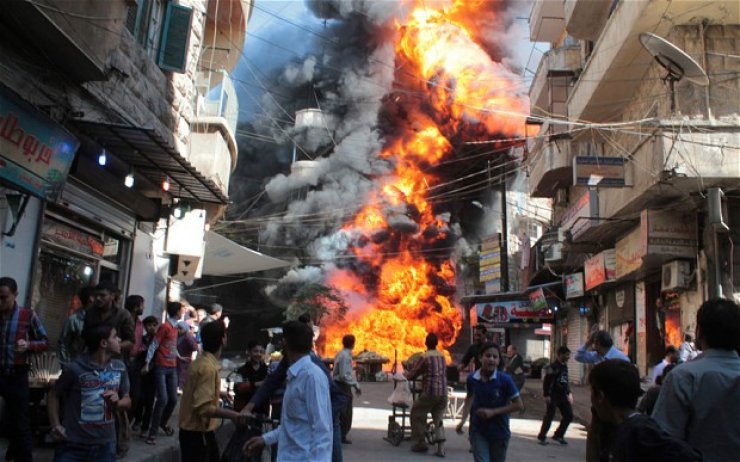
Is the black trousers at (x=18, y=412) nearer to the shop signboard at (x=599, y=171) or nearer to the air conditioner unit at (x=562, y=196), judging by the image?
the shop signboard at (x=599, y=171)

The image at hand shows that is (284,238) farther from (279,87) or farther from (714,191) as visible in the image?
(714,191)

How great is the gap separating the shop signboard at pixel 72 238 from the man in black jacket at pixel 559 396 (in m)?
7.31

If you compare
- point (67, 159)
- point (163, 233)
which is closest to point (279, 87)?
point (163, 233)

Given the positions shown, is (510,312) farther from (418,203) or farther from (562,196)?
(418,203)

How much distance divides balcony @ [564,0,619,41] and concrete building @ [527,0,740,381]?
50 mm

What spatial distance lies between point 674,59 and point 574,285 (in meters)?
10.6

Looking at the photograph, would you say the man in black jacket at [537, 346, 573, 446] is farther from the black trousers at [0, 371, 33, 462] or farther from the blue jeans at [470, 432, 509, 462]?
the black trousers at [0, 371, 33, 462]

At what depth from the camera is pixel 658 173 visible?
12.0 meters

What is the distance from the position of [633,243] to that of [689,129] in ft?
11.6

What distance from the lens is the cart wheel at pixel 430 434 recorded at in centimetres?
853

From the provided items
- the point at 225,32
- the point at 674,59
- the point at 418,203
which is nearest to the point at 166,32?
the point at 225,32

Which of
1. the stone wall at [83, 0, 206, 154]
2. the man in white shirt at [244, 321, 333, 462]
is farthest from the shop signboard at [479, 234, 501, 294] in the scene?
the man in white shirt at [244, 321, 333, 462]

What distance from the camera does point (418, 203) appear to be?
36.1 meters

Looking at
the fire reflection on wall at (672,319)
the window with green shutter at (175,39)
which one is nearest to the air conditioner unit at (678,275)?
the fire reflection on wall at (672,319)
